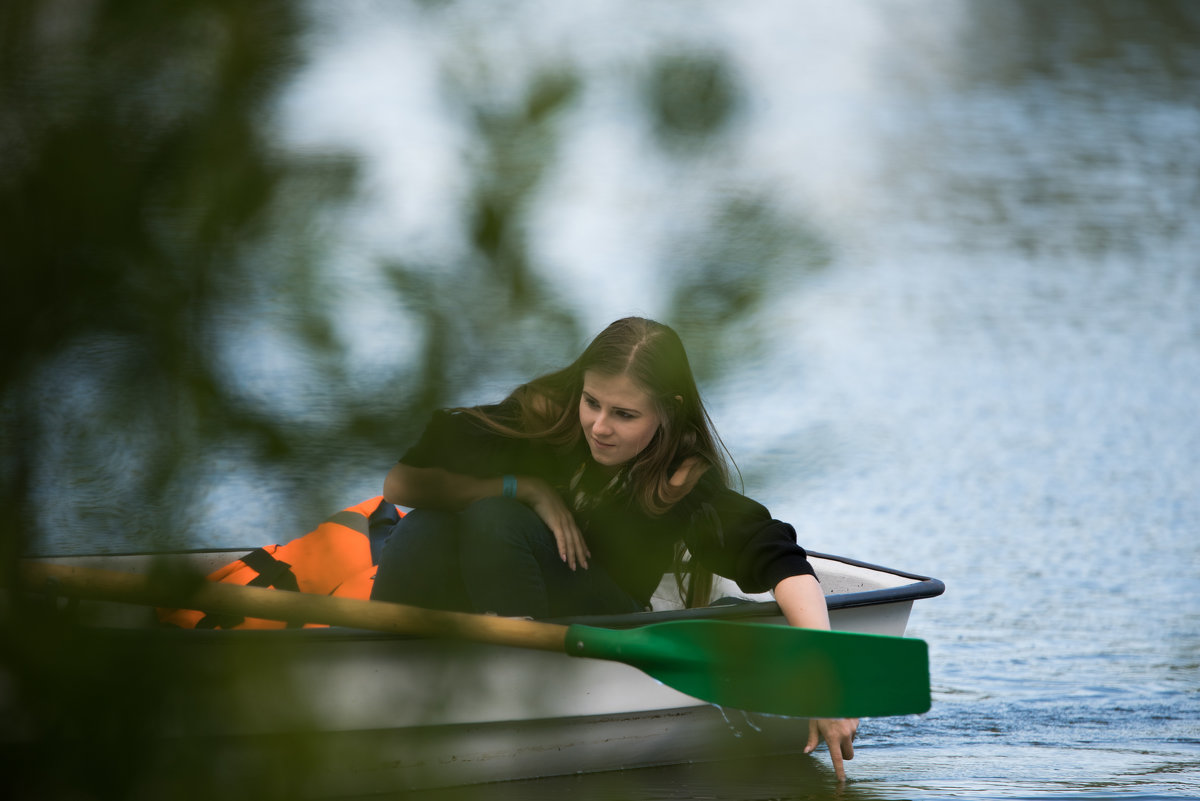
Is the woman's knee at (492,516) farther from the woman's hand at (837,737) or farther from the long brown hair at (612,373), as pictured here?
the woman's hand at (837,737)

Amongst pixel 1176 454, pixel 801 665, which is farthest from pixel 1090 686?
pixel 1176 454

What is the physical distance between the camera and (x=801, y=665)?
3.04 feet

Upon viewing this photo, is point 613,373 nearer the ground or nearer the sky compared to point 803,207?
nearer the ground

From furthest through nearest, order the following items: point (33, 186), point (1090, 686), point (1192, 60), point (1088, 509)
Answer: point (1088, 509)
point (1090, 686)
point (1192, 60)
point (33, 186)

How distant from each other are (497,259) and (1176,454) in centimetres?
793

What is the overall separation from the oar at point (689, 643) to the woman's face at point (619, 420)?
320 mm

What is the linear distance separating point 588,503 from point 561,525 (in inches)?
17.8

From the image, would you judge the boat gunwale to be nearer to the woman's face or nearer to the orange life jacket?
the woman's face

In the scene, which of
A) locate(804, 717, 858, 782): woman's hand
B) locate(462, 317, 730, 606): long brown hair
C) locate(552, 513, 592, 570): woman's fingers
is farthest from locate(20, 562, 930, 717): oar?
locate(804, 717, 858, 782): woman's hand

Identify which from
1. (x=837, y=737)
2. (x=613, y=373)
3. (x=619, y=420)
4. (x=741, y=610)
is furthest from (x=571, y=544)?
(x=613, y=373)

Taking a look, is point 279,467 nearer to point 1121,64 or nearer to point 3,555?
point 3,555

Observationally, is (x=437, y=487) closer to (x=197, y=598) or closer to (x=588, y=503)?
(x=197, y=598)

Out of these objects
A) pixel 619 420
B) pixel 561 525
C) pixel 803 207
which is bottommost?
pixel 561 525

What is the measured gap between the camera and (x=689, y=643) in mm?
1354
